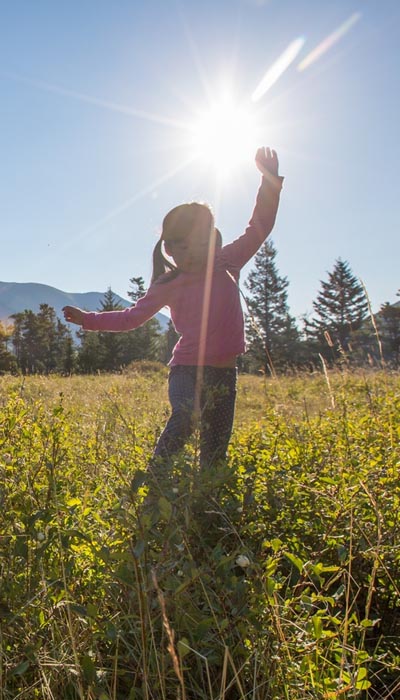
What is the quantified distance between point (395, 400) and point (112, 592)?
318cm

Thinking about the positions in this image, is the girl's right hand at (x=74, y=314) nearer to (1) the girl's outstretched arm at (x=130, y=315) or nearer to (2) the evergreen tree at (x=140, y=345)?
(1) the girl's outstretched arm at (x=130, y=315)

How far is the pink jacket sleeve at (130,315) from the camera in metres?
3.16

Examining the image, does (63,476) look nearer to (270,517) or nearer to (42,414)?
(42,414)

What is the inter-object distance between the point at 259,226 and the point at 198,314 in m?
0.83

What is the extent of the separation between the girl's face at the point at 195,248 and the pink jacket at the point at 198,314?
0.06 m

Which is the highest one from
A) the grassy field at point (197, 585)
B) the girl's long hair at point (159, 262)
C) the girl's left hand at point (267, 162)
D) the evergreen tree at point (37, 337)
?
the evergreen tree at point (37, 337)

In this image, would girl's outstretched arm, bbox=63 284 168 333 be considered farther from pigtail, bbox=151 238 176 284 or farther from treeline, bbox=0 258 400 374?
treeline, bbox=0 258 400 374

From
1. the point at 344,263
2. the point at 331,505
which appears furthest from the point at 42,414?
the point at 344,263

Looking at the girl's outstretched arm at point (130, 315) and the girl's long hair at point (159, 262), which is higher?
the girl's long hair at point (159, 262)

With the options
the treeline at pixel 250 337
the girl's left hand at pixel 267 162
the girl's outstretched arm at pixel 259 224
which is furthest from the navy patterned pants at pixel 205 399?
the treeline at pixel 250 337

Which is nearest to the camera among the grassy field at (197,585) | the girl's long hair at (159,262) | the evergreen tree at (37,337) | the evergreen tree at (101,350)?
the grassy field at (197,585)

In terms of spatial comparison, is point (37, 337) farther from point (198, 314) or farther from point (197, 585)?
point (197, 585)

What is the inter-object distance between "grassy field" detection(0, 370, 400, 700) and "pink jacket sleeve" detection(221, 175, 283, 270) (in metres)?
1.43

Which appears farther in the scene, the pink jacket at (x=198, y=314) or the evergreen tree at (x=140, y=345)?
the evergreen tree at (x=140, y=345)
